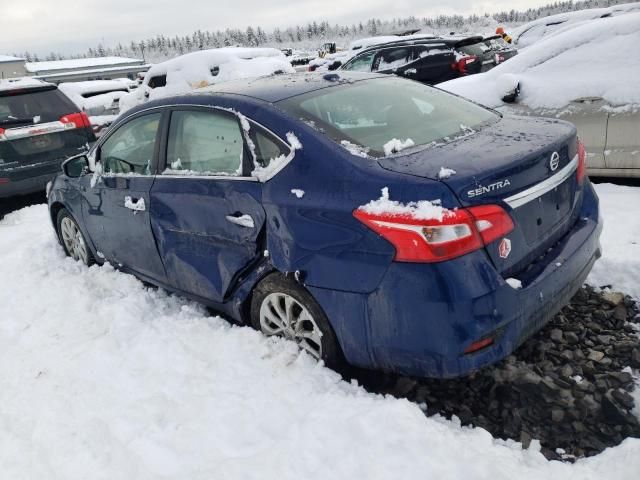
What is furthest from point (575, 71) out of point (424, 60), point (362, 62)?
point (362, 62)

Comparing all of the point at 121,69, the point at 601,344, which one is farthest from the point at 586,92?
the point at 121,69

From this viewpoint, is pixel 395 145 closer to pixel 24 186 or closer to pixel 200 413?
pixel 200 413

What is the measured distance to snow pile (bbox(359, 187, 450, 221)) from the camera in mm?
2219

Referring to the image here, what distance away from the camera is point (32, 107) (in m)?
7.21

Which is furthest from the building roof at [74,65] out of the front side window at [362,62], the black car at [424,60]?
the black car at [424,60]

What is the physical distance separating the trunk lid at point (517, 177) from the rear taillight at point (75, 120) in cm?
620

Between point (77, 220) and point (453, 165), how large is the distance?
3.56 metres

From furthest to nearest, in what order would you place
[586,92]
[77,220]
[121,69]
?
[121,69] → [586,92] → [77,220]

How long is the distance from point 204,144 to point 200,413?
60.6 inches

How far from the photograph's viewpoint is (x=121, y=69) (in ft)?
177

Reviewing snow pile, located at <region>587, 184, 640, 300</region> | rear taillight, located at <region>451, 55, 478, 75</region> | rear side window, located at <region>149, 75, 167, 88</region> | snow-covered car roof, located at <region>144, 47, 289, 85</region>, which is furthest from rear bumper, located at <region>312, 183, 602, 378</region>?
rear side window, located at <region>149, 75, 167, 88</region>

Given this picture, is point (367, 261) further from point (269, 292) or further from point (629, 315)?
point (629, 315)

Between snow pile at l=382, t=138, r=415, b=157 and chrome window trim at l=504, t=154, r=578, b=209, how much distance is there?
1.93 ft

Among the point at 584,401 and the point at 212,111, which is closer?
the point at 584,401
